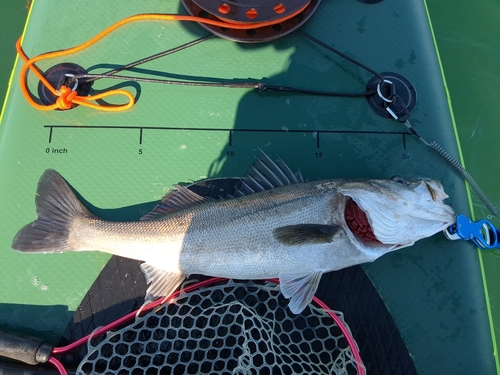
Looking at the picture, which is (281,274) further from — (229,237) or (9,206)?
(9,206)

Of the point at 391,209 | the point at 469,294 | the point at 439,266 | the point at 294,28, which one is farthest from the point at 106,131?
the point at 469,294

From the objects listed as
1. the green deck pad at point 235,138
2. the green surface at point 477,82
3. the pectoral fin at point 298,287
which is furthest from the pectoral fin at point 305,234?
the green surface at point 477,82

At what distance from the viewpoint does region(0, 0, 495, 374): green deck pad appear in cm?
205

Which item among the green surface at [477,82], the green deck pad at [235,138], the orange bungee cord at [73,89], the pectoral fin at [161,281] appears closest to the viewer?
the pectoral fin at [161,281]

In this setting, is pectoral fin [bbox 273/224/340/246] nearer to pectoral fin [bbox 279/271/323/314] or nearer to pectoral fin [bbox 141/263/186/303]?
pectoral fin [bbox 279/271/323/314]

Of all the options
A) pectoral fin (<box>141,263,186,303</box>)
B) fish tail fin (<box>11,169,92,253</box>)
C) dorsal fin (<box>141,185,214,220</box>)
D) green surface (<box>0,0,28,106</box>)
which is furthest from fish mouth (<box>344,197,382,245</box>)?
green surface (<box>0,0,28,106</box>)

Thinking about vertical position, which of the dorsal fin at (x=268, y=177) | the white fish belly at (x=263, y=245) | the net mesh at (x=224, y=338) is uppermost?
the dorsal fin at (x=268, y=177)

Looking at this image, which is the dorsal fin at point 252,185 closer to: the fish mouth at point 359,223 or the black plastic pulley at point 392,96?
the fish mouth at point 359,223

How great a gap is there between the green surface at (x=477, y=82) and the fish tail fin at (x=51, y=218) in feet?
9.53

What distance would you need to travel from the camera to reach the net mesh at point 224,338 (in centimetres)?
185

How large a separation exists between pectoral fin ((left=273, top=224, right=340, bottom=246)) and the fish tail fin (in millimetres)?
1190

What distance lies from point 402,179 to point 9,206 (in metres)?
2.40

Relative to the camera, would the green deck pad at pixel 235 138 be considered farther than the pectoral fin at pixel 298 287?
Yes

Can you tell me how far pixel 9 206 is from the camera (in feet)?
7.07
